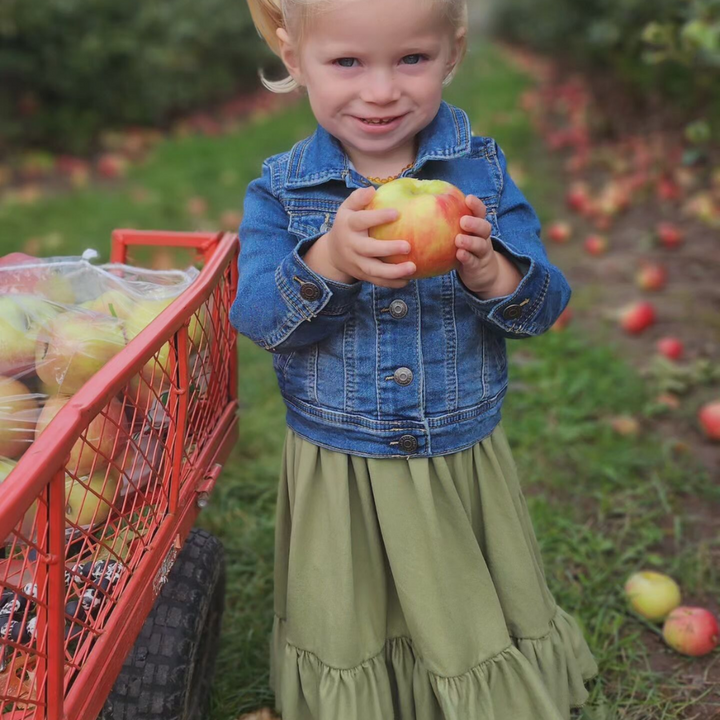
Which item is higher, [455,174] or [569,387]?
[455,174]

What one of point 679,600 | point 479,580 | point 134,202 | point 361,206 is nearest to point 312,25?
point 361,206

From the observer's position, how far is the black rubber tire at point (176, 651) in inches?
63.1

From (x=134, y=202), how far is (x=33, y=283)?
4866 mm

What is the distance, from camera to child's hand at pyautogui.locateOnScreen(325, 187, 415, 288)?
49.9 inches

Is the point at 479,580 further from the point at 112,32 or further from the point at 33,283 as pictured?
the point at 112,32

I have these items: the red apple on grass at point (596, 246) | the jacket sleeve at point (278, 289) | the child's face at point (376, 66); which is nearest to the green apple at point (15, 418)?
the jacket sleeve at point (278, 289)

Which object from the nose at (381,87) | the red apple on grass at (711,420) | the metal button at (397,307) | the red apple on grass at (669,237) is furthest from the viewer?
the red apple on grass at (669,237)

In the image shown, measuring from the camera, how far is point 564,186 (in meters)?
6.47

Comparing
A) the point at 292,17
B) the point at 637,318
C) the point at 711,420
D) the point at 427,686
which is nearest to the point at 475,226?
the point at 292,17

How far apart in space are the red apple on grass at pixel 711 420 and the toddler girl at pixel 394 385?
1.41 meters

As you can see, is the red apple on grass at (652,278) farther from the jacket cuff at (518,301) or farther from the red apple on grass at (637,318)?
the jacket cuff at (518,301)

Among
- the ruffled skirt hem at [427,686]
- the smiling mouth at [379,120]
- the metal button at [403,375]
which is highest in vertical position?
the smiling mouth at [379,120]

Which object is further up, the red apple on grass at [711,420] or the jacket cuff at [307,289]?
the jacket cuff at [307,289]

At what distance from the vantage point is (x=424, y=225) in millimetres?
1272
